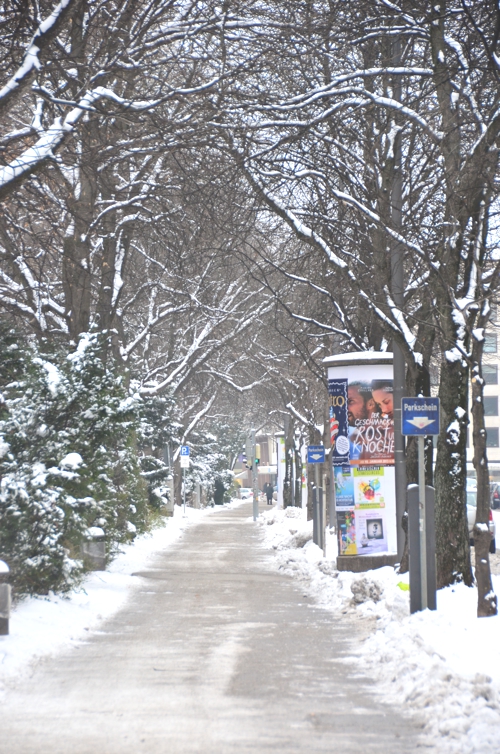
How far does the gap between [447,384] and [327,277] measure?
9374 mm

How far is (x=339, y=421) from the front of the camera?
17.4 m

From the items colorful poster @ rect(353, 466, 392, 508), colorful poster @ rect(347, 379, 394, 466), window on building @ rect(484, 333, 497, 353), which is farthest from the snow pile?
window on building @ rect(484, 333, 497, 353)

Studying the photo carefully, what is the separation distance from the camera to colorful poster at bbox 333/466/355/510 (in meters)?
17.3

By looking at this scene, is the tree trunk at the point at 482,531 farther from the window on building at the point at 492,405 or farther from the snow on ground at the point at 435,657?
the window on building at the point at 492,405

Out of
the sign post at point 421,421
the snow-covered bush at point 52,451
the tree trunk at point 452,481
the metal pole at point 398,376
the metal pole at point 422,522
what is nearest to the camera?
the metal pole at point 422,522

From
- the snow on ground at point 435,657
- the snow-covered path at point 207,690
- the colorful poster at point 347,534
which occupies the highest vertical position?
the colorful poster at point 347,534

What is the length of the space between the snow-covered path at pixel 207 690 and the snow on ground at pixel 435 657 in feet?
0.72

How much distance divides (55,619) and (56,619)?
0.02 meters

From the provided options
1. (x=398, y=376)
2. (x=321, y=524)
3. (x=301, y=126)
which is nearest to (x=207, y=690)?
(x=301, y=126)

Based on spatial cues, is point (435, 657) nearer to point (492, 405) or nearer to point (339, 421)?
point (339, 421)

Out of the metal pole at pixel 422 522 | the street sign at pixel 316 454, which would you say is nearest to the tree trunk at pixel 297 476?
the street sign at pixel 316 454

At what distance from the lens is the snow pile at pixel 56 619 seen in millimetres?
9172

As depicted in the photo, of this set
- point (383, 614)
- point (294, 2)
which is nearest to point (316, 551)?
point (383, 614)

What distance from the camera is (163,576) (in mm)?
18438
